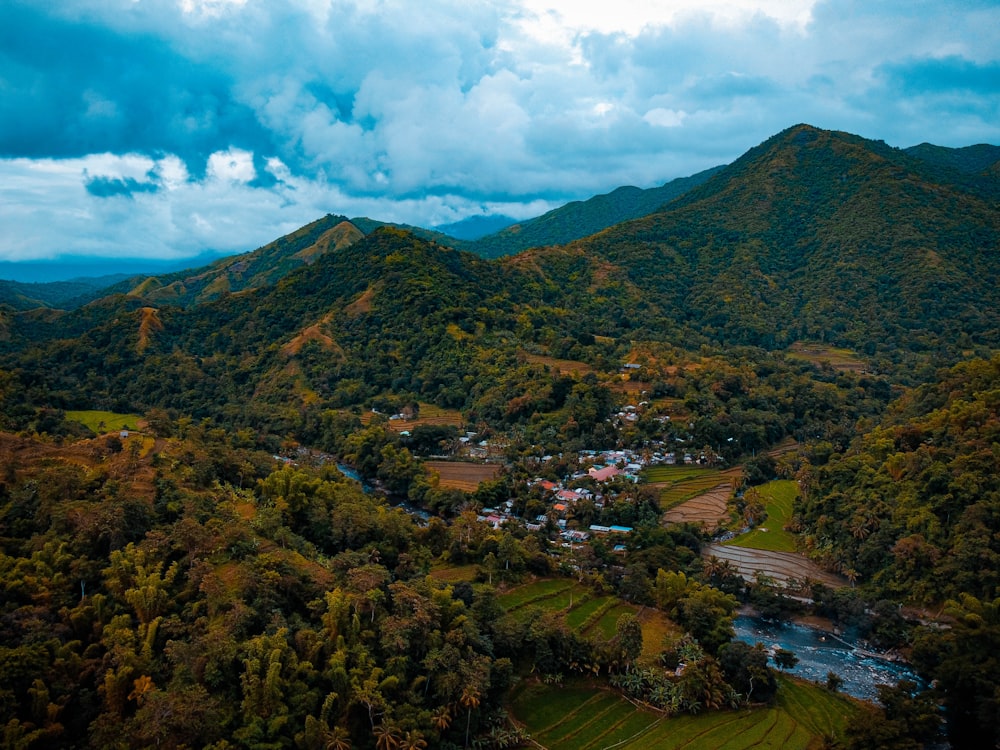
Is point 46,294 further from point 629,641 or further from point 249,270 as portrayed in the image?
point 629,641

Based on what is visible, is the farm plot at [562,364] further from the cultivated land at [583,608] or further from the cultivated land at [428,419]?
the cultivated land at [583,608]

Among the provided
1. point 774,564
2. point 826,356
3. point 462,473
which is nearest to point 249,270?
point 462,473

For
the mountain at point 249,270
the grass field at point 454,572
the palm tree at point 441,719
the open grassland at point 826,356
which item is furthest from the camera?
the mountain at point 249,270

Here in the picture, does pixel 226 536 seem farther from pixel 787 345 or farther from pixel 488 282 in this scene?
pixel 787 345

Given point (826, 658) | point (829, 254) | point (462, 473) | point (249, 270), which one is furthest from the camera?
point (249, 270)

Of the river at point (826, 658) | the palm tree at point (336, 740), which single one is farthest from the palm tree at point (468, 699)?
the river at point (826, 658)

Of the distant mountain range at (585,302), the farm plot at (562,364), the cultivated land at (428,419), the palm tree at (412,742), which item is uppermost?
the distant mountain range at (585,302)

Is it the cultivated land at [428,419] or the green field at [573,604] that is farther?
the cultivated land at [428,419]
